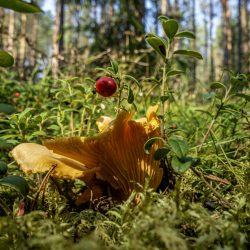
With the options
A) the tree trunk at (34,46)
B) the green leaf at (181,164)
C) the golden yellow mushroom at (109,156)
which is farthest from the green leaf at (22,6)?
the tree trunk at (34,46)

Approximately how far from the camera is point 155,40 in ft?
4.14

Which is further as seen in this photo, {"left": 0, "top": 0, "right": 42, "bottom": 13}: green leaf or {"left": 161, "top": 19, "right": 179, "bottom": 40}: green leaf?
{"left": 161, "top": 19, "right": 179, "bottom": 40}: green leaf

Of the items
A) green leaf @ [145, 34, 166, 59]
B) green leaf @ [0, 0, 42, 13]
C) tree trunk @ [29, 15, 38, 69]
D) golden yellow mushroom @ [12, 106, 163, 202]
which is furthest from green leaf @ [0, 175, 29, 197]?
tree trunk @ [29, 15, 38, 69]

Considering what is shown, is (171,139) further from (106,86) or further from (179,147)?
(106,86)

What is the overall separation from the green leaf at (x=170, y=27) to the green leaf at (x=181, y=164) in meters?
0.50

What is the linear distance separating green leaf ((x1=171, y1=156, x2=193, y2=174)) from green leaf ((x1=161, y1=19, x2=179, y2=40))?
1.64ft

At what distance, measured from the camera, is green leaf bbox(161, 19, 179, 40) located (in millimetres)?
1215

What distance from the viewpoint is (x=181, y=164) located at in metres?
1.02

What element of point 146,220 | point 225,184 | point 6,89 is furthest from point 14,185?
point 6,89

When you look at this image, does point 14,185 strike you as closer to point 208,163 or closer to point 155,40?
point 155,40

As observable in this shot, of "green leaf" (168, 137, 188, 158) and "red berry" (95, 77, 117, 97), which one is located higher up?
"red berry" (95, 77, 117, 97)

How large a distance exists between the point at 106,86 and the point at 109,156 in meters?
0.29

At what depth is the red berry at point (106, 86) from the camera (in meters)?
1.33

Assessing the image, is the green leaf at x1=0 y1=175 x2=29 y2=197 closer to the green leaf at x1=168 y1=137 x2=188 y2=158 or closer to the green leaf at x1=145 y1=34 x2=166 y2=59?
the green leaf at x1=168 y1=137 x2=188 y2=158
